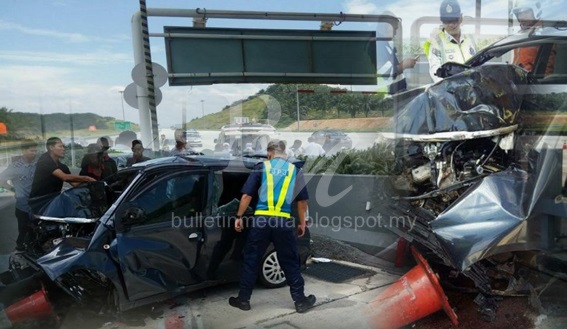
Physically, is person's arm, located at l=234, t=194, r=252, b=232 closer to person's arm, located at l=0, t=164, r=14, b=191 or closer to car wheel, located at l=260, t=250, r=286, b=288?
car wheel, located at l=260, t=250, r=286, b=288

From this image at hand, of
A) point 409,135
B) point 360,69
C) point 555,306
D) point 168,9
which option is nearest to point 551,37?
point 409,135

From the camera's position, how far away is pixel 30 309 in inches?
137

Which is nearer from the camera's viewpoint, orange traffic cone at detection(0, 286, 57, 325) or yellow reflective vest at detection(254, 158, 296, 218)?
orange traffic cone at detection(0, 286, 57, 325)

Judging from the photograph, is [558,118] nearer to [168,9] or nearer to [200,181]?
[200,181]

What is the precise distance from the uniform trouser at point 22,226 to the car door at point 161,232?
57.0 inches

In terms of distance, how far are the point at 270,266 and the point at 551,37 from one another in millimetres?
3402

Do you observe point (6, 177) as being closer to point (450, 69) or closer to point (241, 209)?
point (241, 209)

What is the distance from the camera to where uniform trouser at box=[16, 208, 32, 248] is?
4.37m

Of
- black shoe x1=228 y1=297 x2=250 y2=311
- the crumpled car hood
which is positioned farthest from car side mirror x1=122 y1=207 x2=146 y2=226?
the crumpled car hood

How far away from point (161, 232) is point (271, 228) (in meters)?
1.01

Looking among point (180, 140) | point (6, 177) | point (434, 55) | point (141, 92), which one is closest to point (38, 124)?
point (6, 177)

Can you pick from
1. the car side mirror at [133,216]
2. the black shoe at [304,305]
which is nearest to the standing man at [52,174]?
the car side mirror at [133,216]

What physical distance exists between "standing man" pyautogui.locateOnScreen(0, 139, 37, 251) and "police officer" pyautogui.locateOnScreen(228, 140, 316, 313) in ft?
7.81

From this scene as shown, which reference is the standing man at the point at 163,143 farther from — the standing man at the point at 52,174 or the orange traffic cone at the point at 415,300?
the orange traffic cone at the point at 415,300
